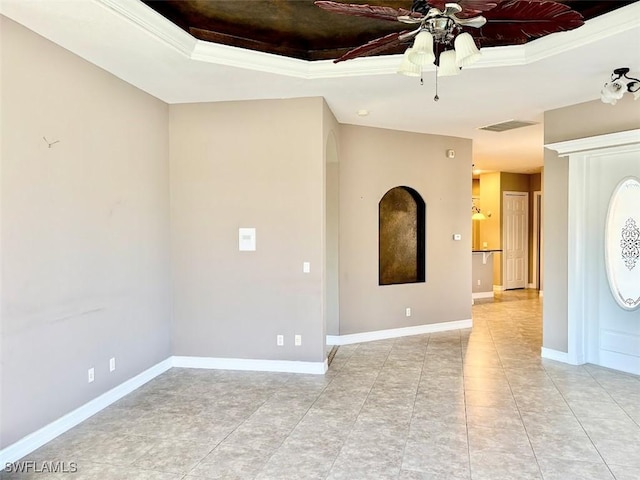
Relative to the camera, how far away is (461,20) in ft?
7.20

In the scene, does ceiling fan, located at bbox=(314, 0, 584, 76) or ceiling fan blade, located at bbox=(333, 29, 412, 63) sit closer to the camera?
ceiling fan, located at bbox=(314, 0, 584, 76)

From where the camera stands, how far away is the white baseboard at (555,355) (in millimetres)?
4758

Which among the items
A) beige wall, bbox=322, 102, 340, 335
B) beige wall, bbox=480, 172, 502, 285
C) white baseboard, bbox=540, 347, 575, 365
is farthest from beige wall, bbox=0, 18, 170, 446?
beige wall, bbox=480, 172, 502, 285

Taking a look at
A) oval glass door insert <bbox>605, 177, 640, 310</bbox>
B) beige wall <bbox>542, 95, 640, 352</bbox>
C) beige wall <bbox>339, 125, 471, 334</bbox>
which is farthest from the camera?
beige wall <bbox>339, 125, 471, 334</bbox>

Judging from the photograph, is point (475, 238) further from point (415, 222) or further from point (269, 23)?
point (269, 23)

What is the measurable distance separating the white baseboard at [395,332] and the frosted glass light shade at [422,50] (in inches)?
156

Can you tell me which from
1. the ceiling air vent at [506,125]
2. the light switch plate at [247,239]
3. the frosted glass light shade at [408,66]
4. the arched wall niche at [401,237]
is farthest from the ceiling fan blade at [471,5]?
the arched wall niche at [401,237]

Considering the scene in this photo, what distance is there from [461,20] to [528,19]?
344 mm

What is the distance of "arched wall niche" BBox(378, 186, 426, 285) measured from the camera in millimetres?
6070

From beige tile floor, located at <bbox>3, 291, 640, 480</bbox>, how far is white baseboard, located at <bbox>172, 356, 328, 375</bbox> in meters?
0.12

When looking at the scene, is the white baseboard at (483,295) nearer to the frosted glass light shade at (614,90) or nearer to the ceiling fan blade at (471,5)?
the frosted glass light shade at (614,90)

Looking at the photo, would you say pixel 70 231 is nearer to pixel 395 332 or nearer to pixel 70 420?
pixel 70 420

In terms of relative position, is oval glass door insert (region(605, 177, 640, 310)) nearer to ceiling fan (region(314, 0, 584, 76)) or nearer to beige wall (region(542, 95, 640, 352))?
beige wall (region(542, 95, 640, 352))

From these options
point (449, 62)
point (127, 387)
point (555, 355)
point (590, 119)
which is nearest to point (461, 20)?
point (449, 62)
